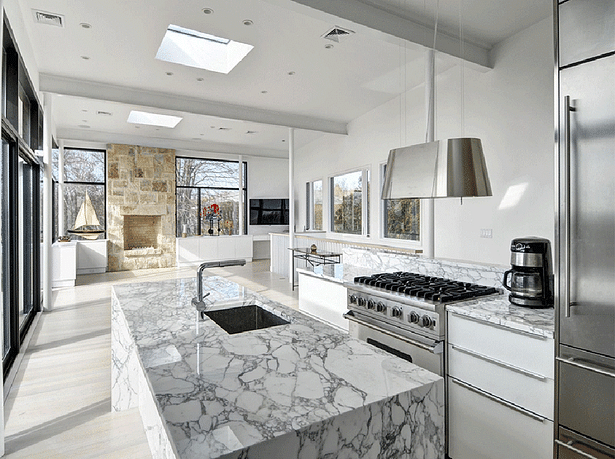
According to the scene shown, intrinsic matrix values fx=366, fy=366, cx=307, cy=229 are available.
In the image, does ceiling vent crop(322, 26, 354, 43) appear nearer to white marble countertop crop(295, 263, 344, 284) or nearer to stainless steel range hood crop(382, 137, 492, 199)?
stainless steel range hood crop(382, 137, 492, 199)

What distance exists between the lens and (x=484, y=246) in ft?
14.9

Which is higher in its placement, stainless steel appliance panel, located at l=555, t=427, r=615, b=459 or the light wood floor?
stainless steel appliance panel, located at l=555, t=427, r=615, b=459

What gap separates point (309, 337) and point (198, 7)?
3285 mm

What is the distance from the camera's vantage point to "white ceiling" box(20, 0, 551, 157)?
342cm

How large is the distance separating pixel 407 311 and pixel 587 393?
0.92m

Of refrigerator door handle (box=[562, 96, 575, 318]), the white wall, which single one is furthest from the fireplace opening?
refrigerator door handle (box=[562, 96, 575, 318])

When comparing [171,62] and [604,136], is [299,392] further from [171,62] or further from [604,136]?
[171,62]

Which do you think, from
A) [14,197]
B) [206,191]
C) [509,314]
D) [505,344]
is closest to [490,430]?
[505,344]

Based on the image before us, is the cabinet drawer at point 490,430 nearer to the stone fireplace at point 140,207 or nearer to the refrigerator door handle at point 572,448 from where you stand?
the refrigerator door handle at point 572,448

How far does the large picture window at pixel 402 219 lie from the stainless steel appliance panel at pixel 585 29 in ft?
12.9

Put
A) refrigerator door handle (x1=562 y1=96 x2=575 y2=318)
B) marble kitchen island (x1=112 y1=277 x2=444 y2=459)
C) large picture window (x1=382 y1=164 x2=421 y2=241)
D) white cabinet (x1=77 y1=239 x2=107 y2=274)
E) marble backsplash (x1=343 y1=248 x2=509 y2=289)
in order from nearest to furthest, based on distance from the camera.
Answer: marble kitchen island (x1=112 y1=277 x2=444 y2=459) → refrigerator door handle (x1=562 y1=96 x2=575 y2=318) → marble backsplash (x1=343 y1=248 x2=509 y2=289) → large picture window (x1=382 y1=164 x2=421 y2=241) → white cabinet (x1=77 y1=239 x2=107 y2=274)

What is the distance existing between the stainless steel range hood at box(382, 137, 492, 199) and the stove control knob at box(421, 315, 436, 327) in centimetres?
71

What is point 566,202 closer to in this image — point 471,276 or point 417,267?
point 471,276

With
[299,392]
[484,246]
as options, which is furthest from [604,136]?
[484,246]
